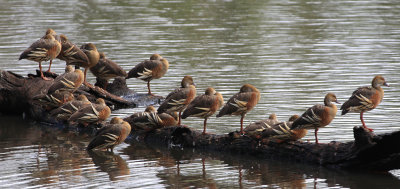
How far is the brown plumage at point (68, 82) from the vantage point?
46.8ft

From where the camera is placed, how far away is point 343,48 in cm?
2145

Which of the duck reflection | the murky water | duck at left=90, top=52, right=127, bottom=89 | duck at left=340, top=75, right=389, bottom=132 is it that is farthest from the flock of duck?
the murky water

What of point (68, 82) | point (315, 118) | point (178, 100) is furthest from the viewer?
point (68, 82)

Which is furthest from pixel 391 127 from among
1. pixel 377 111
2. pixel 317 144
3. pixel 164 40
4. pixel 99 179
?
pixel 164 40

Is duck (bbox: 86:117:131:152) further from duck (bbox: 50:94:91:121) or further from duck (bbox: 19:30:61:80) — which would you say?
duck (bbox: 19:30:61:80)

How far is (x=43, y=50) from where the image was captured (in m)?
15.3

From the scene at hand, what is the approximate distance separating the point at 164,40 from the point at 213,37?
177 centimetres

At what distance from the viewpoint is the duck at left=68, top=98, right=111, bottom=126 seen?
13.4 m

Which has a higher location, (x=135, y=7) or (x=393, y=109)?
(x=135, y=7)

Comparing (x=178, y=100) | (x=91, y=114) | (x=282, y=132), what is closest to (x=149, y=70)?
(x=91, y=114)

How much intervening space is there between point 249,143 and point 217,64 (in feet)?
25.7

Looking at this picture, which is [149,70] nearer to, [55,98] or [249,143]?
[55,98]

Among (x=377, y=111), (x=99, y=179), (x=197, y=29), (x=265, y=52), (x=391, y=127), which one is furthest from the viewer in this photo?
(x=197, y=29)

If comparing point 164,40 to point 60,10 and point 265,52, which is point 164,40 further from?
point 60,10
